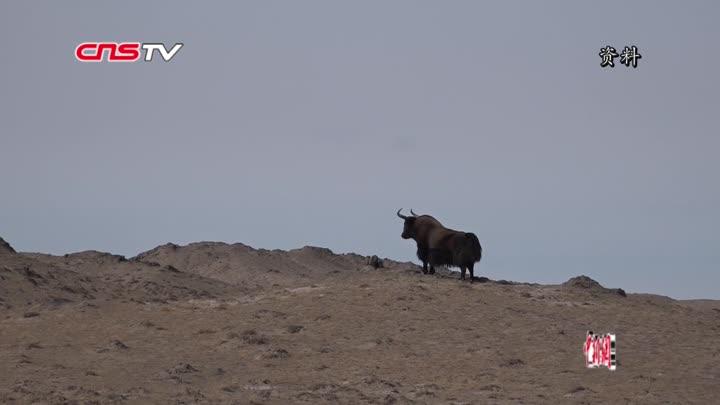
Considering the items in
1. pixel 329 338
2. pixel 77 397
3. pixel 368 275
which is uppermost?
pixel 368 275

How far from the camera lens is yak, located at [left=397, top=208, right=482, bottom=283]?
1487 inches

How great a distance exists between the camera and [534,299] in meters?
37.2

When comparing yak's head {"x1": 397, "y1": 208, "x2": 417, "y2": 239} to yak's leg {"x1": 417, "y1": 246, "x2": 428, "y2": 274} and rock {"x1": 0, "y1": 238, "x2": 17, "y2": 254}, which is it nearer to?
yak's leg {"x1": 417, "y1": 246, "x2": 428, "y2": 274}

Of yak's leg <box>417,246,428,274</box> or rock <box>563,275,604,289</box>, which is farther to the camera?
rock <box>563,275,604,289</box>

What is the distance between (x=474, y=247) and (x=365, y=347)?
7047 millimetres

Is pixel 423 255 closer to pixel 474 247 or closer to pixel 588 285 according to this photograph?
pixel 474 247

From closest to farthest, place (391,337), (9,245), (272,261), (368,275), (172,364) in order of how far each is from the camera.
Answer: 1. (172,364)
2. (391,337)
3. (368,275)
4. (9,245)
5. (272,261)

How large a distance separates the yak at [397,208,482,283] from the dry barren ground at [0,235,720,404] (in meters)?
0.73

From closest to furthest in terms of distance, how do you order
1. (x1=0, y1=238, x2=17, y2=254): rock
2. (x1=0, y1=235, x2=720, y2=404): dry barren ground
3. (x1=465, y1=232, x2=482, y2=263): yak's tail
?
(x1=0, y1=235, x2=720, y2=404): dry barren ground < (x1=465, y1=232, x2=482, y2=263): yak's tail < (x1=0, y1=238, x2=17, y2=254): rock

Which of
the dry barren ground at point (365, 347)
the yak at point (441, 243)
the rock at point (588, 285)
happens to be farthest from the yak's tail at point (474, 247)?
the rock at point (588, 285)

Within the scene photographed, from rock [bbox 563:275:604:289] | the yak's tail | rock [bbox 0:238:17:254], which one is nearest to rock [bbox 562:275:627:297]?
rock [bbox 563:275:604:289]

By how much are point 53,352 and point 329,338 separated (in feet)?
22.8

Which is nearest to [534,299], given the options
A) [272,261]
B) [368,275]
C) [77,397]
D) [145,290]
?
[368,275]

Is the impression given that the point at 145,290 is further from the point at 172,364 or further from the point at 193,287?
the point at 172,364
